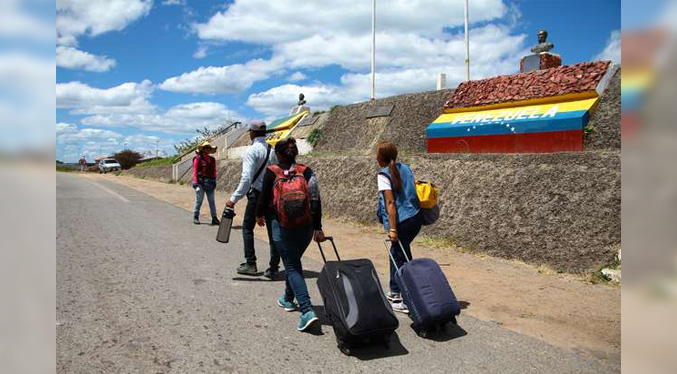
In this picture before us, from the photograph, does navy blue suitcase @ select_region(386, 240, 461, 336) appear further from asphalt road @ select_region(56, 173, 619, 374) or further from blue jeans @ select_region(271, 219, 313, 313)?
blue jeans @ select_region(271, 219, 313, 313)

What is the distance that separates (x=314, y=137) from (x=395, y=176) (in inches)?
563

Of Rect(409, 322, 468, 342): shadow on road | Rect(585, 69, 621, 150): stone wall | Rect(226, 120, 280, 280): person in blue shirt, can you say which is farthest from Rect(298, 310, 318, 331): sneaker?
Rect(585, 69, 621, 150): stone wall

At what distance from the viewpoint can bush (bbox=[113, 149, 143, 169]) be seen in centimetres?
5797

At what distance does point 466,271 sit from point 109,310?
449 centimetres

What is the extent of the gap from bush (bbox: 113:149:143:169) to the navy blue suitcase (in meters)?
58.3

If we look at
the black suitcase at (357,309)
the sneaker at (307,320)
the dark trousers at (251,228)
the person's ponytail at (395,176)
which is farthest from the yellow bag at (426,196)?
the dark trousers at (251,228)

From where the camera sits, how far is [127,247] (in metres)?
7.91

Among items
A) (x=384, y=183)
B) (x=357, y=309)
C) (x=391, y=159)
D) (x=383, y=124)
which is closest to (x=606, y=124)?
(x=391, y=159)

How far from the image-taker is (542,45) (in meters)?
12.2

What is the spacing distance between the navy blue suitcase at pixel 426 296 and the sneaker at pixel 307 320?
86 cm

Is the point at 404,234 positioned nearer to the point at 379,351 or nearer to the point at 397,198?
the point at 397,198

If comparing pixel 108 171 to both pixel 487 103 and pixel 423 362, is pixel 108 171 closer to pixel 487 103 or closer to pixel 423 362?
pixel 487 103

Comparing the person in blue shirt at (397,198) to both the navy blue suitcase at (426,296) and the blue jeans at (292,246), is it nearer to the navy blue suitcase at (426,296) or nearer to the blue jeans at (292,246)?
the navy blue suitcase at (426,296)
